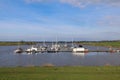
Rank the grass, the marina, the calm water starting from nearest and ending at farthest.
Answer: the grass, the calm water, the marina

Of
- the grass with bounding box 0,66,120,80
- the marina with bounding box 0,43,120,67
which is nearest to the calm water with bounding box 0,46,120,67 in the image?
the marina with bounding box 0,43,120,67

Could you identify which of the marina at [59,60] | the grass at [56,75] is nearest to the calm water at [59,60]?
the marina at [59,60]

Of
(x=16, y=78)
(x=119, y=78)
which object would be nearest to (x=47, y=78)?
(x=16, y=78)

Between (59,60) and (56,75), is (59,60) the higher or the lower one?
the lower one

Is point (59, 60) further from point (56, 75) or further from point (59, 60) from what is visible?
point (56, 75)

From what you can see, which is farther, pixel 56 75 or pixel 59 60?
pixel 59 60

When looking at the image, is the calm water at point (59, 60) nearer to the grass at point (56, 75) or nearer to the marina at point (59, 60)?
the marina at point (59, 60)

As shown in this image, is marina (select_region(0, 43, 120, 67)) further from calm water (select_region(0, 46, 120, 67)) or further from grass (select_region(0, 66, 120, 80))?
grass (select_region(0, 66, 120, 80))

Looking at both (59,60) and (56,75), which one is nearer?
(56,75)

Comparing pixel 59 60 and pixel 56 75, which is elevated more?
pixel 56 75

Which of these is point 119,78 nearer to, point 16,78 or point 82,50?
point 16,78

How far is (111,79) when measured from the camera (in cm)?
2603

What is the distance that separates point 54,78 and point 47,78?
662mm

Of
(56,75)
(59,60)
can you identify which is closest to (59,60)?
(59,60)
